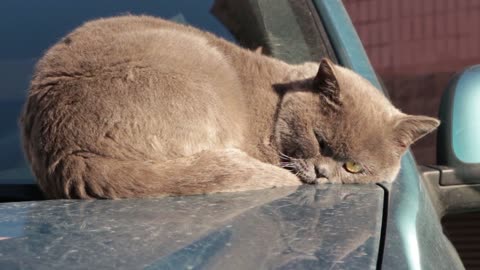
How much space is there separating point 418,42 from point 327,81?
234 inches

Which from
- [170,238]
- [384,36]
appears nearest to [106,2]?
[170,238]

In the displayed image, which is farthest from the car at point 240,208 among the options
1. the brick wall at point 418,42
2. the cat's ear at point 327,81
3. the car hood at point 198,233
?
the brick wall at point 418,42

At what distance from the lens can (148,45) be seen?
250 cm

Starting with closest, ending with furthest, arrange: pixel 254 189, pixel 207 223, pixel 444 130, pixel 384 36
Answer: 1. pixel 207 223
2. pixel 254 189
3. pixel 444 130
4. pixel 384 36

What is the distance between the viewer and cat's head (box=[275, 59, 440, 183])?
269 cm

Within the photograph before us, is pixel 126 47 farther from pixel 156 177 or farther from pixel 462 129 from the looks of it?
pixel 462 129

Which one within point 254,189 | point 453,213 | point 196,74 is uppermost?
point 196,74

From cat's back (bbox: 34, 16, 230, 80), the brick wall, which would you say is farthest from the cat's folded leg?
the brick wall

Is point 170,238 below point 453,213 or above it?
above

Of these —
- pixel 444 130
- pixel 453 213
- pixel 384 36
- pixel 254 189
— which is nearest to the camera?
pixel 254 189

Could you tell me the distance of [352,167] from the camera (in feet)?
8.89

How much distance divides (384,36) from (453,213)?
6.03m

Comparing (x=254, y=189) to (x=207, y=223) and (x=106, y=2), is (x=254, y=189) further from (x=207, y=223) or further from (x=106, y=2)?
(x=106, y=2)

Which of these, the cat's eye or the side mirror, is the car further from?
the cat's eye
